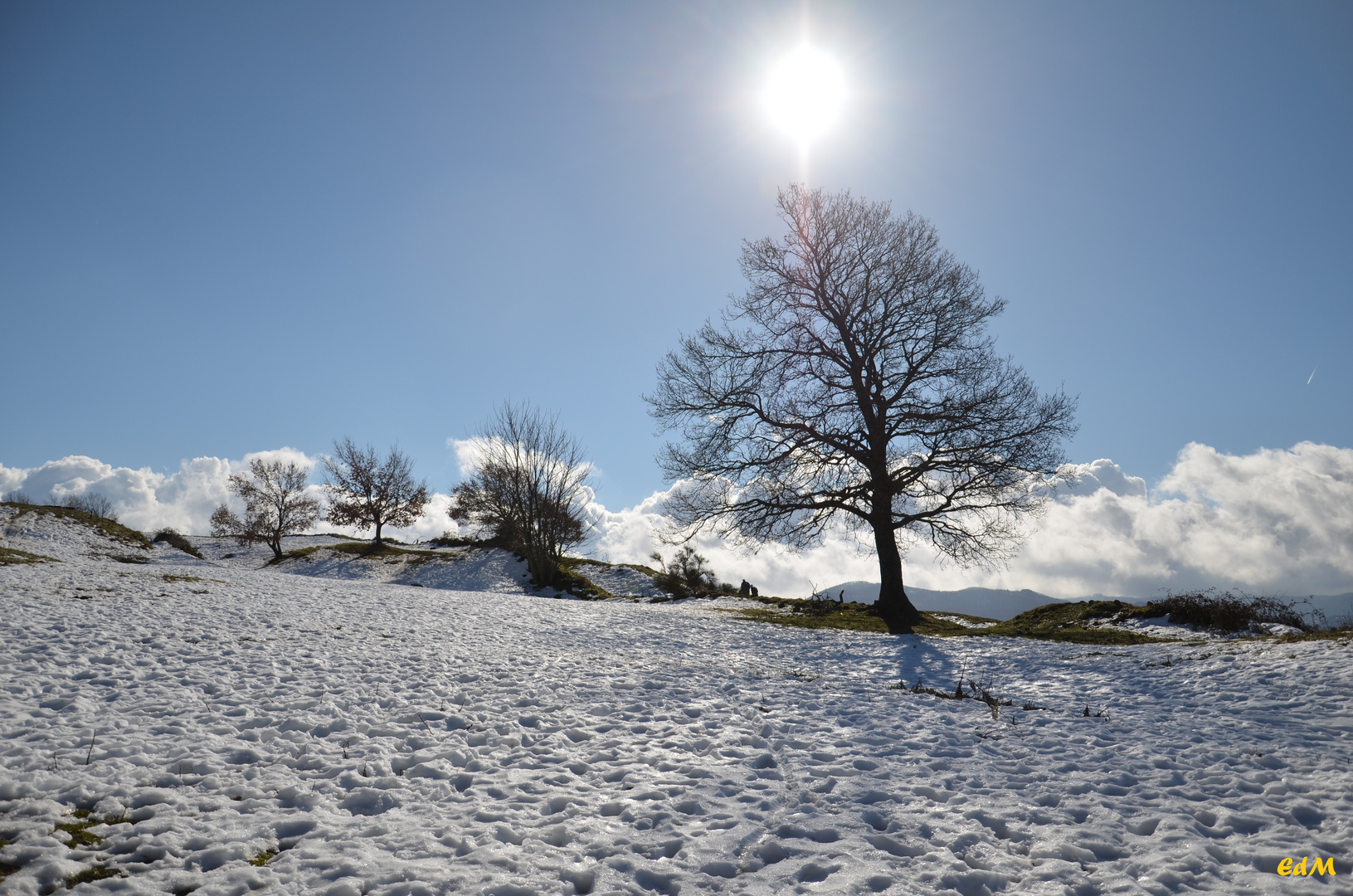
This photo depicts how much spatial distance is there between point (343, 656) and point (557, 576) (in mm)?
19134

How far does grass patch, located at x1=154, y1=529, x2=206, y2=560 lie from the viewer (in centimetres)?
4066

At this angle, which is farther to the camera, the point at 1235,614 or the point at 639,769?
the point at 1235,614

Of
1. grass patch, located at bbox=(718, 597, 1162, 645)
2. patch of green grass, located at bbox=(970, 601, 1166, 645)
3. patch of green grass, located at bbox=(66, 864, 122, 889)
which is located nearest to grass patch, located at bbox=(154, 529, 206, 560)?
grass patch, located at bbox=(718, 597, 1162, 645)

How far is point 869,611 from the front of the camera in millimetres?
18266

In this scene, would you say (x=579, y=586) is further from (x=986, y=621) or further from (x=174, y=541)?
(x=174, y=541)

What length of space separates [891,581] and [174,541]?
51988 mm

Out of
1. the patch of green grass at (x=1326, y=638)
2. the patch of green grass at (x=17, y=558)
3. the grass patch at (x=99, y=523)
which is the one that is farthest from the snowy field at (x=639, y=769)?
the grass patch at (x=99, y=523)

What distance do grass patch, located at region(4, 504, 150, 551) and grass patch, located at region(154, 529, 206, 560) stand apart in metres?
9.64

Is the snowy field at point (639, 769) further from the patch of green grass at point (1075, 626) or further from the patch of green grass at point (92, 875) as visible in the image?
the patch of green grass at point (1075, 626)

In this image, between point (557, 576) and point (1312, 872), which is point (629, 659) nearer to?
point (1312, 872)

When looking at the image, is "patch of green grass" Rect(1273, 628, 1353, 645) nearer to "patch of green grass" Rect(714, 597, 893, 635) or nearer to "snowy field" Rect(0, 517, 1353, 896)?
"snowy field" Rect(0, 517, 1353, 896)

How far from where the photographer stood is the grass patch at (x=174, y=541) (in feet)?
Answer: 133

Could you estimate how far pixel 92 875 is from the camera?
331cm

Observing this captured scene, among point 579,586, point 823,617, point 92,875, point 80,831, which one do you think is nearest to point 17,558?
point 579,586
